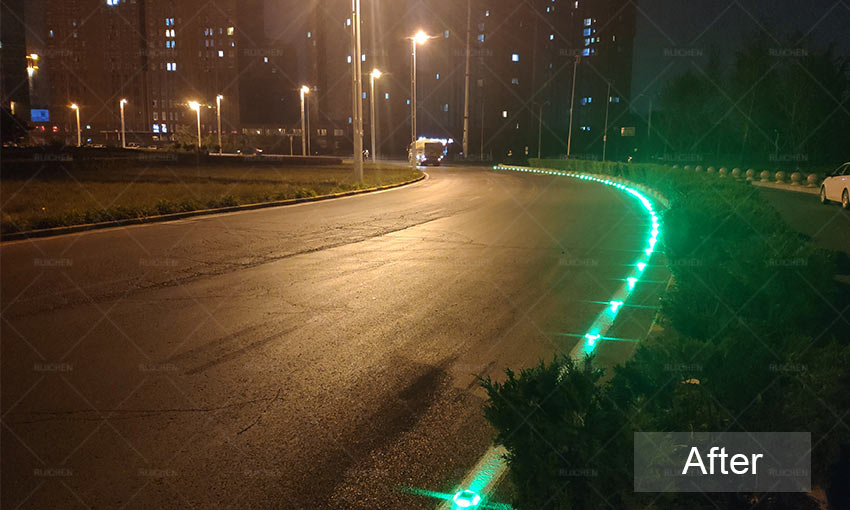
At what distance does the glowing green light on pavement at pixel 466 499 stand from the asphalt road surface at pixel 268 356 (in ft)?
0.60

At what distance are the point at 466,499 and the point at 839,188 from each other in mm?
24685

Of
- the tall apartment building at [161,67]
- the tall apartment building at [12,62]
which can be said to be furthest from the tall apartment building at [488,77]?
the tall apartment building at [12,62]

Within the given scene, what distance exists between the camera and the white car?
2227 cm

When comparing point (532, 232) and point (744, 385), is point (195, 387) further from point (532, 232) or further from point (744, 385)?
point (532, 232)

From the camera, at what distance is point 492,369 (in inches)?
236

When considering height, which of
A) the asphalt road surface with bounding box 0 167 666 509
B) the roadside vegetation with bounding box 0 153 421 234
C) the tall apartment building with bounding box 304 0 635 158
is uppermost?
the tall apartment building with bounding box 304 0 635 158

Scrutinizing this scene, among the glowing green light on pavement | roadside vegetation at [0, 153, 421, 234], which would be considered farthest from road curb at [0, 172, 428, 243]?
the glowing green light on pavement

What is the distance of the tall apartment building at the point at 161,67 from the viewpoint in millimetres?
118750

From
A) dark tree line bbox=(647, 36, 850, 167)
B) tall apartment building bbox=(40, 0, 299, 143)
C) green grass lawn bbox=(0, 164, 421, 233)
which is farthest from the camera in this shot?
tall apartment building bbox=(40, 0, 299, 143)

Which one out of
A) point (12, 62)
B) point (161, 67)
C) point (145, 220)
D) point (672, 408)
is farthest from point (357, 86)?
point (161, 67)

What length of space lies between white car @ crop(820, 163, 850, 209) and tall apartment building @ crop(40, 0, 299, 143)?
103m

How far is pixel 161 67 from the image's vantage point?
124 m

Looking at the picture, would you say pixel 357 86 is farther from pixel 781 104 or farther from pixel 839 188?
pixel 781 104

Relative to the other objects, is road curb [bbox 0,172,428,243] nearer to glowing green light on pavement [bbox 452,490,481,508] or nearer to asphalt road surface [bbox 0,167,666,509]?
asphalt road surface [bbox 0,167,666,509]
